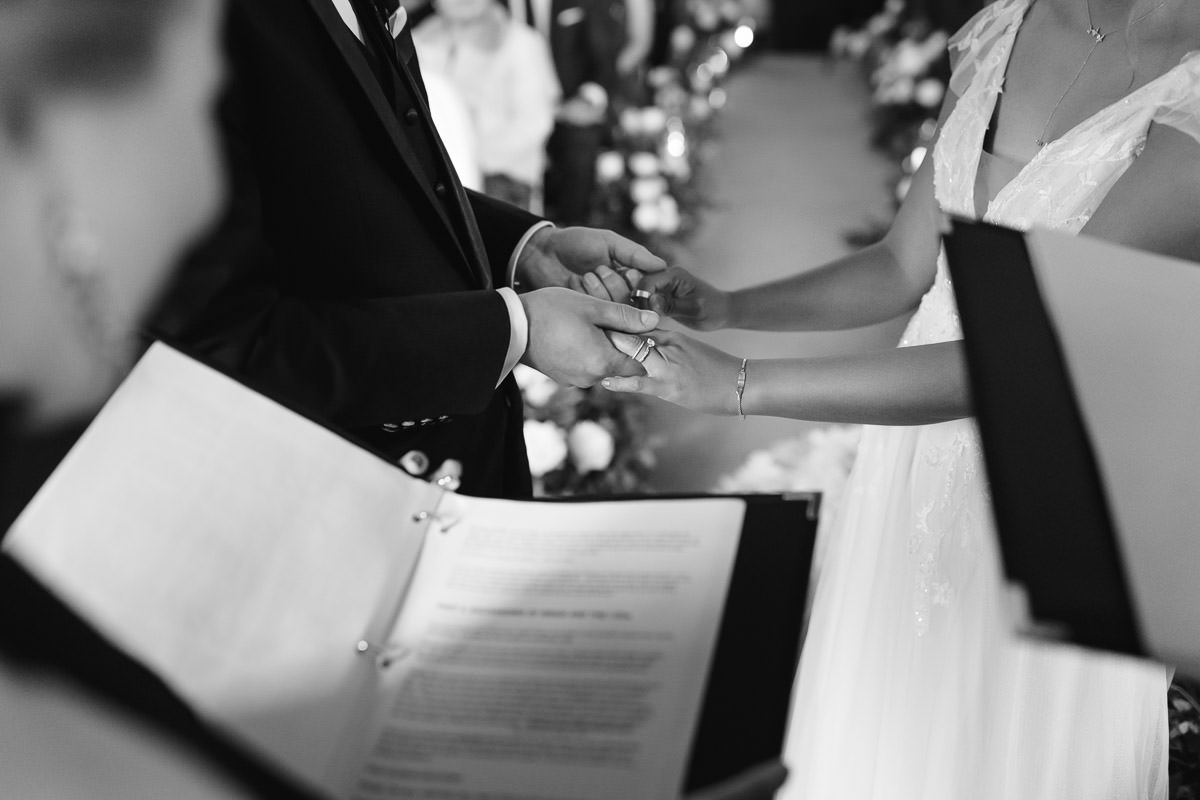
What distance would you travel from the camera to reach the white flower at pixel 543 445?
2445mm

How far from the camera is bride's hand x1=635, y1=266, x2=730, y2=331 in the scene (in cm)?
156

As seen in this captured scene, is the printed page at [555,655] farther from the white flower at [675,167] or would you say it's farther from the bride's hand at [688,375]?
the white flower at [675,167]

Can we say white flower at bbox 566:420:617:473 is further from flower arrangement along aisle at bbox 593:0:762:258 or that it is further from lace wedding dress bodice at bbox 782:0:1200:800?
flower arrangement along aisle at bbox 593:0:762:258

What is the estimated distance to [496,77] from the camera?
3.46 meters

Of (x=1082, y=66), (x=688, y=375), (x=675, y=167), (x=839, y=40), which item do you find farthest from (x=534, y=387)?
(x=839, y=40)

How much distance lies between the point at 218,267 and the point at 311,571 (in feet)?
1.21

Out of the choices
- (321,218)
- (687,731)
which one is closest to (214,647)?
(687,731)

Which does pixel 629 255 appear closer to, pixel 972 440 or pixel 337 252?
pixel 337 252

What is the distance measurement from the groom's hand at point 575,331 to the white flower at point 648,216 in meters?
2.93

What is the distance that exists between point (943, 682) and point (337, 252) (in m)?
1.16

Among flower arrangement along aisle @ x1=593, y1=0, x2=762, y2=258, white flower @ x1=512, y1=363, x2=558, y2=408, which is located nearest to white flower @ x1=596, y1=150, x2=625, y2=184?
flower arrangement along aisle @ x1=593, y1=0, x2=762, y2=258

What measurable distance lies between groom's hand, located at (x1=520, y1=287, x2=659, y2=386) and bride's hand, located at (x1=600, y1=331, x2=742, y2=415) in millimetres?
50

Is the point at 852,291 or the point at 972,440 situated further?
the point at 852,291

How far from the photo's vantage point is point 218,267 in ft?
2.86
